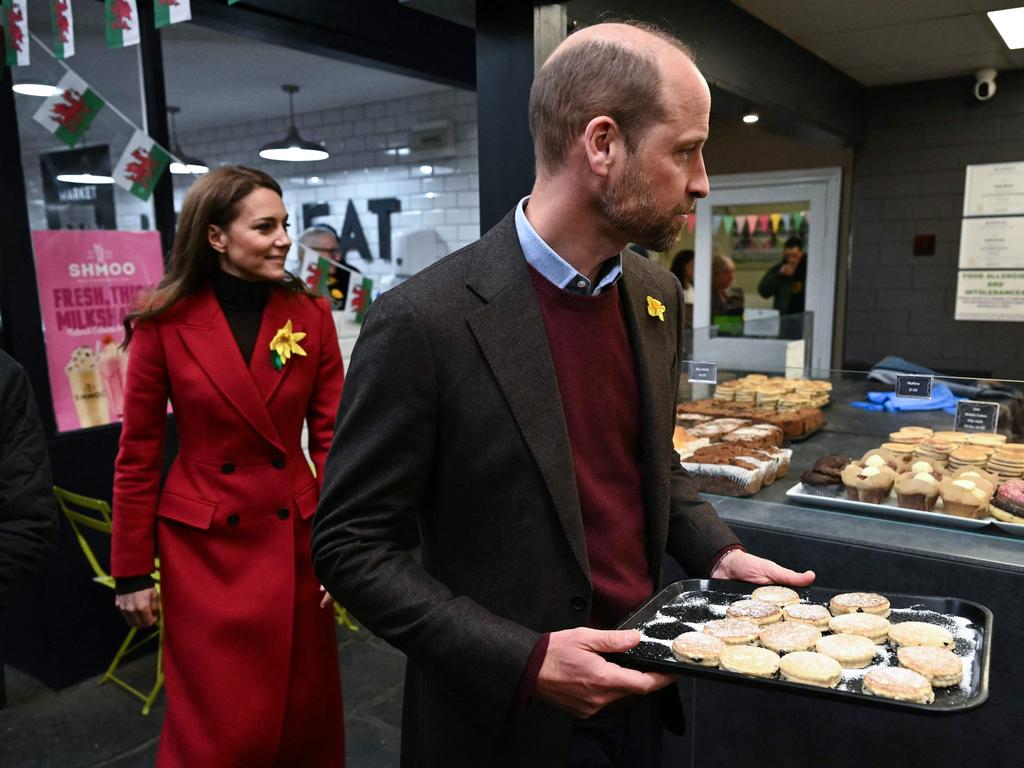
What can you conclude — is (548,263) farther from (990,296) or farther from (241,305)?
(990,296)

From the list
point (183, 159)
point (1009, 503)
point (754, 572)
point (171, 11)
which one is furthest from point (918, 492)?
point (183, 159)

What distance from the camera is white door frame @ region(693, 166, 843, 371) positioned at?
19.4ft

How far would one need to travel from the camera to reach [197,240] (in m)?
2.32

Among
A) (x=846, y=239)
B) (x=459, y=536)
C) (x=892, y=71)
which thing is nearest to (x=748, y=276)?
(x=846, y=239)

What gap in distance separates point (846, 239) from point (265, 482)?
16.3ft

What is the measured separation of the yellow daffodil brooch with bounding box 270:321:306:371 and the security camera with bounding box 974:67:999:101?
474 cm

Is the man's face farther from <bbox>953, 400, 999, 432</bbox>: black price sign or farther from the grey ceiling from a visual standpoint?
the grey ceiling

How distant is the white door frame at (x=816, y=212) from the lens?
5926 millimetres

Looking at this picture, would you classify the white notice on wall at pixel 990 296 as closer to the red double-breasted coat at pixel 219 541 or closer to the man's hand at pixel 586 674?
the red double-breasted coat at pixel 219 541

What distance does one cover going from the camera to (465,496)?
1237 mm

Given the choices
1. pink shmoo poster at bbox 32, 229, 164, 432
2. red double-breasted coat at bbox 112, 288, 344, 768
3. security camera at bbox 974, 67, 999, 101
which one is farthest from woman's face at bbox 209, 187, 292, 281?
security camera at bbox 974, 67, 999, 101

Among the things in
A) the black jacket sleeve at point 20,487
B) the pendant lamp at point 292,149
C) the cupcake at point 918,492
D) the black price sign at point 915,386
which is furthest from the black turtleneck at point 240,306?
the pendant lamp at point 292,149

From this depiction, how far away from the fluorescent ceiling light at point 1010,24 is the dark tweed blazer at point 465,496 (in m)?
3.52

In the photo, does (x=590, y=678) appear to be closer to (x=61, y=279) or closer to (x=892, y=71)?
(x=61, y=279)
